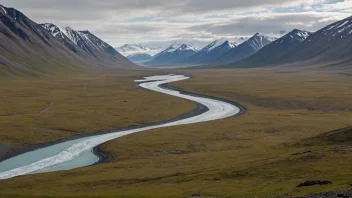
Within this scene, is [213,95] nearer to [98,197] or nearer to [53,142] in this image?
[53,142]

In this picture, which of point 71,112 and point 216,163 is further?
point 71,112

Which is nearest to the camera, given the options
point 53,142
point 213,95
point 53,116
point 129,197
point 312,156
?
point 129,197

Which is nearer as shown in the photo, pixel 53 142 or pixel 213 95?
pixel 53 142

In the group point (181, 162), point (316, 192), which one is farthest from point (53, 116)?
point (316, 192)

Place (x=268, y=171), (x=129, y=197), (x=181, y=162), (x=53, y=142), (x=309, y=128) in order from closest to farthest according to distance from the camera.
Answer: (x=129, y=197), (x=268, y=171), (x=181, y=162), (x=53, y=142), (x=309, y=128)

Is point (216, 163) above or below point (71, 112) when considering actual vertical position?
below

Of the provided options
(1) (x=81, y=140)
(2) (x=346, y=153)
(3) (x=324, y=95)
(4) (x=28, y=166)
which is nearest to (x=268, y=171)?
(2) (x=346, y=153)

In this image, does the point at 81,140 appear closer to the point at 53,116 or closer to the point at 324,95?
the point at 53,116

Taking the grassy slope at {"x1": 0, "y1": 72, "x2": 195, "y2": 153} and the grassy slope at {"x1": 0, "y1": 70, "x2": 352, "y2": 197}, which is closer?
the grassy slope at {"x1": 0, "y1": 70, "x2": 352, "y2": 197}

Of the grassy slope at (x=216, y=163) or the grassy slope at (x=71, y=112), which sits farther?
the grassy slope at (x=71, y=112)
